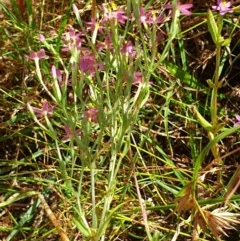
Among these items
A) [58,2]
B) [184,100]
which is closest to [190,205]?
[184,100]

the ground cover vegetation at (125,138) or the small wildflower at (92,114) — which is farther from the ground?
the small wildflower at (92,114)

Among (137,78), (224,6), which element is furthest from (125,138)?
(224,6)

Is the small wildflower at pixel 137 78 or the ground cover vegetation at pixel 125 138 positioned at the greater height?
the small wildflower at pixel 137 78

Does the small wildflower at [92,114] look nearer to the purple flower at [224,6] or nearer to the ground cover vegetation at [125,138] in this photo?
the ground cover vegetation at [125,138]

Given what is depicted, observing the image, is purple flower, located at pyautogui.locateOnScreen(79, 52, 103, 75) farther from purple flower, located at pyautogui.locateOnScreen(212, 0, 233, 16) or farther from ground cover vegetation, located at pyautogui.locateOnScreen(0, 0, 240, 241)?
purple flower, located at pyautogui.locateOnScreen(212, 0, 233, 16)

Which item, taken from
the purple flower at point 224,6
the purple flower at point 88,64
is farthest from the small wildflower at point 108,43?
the purple flower at point 224,6

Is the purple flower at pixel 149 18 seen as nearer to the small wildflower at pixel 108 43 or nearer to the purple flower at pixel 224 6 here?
the small wildflower at pixel 108 43

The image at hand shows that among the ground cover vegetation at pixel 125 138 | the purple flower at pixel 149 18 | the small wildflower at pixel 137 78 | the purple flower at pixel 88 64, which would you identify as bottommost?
→ the ground cover vegetation at pixel 125 138

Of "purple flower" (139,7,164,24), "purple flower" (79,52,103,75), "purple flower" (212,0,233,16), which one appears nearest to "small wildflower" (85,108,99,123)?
"purple flower" (79,52,103,75)

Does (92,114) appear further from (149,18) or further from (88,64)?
(149,18)

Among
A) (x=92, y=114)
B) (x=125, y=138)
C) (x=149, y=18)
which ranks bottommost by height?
(x=125, y=138)

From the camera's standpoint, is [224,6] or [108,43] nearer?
[108,43]

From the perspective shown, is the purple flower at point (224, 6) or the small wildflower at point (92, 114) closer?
the small wildflower at point (92, 114)
